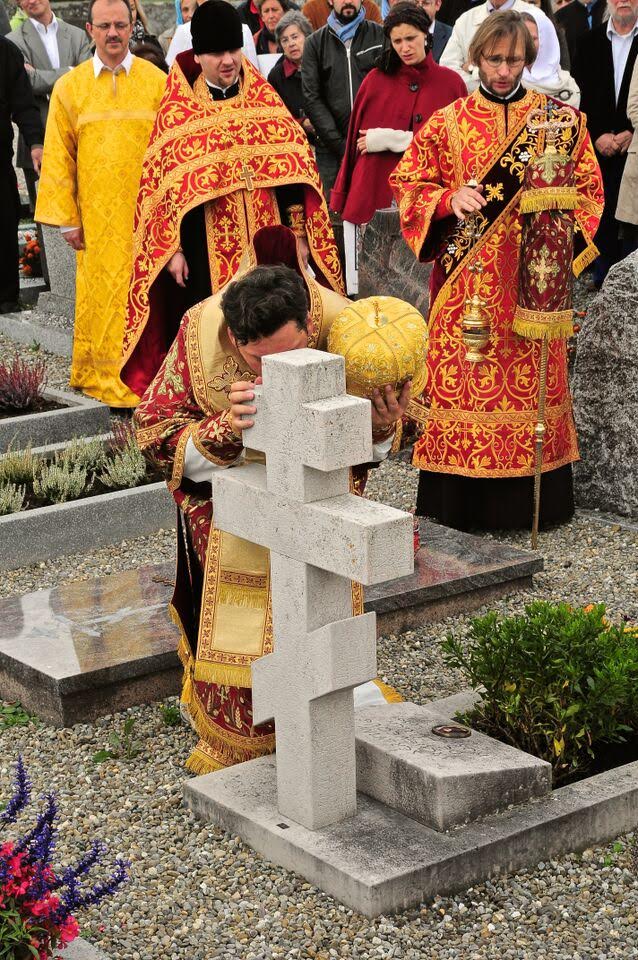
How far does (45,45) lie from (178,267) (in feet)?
19.9

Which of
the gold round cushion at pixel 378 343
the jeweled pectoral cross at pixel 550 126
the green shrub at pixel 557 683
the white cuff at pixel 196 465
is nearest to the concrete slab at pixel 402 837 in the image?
the green shrub at pixel 557 683

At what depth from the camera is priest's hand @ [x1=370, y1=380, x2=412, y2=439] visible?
3788 millimetres

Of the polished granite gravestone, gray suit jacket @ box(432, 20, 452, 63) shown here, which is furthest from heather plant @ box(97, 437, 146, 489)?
gray suit jacket @ box(432, 20, 452, 63)

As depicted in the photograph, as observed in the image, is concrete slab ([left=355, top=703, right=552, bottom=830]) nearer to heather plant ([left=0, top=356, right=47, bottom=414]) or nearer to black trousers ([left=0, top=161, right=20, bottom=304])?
heather plant ([left=0, top=356, right=47, bottom=414])

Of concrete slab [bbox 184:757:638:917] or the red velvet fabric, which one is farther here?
the red velvet fabric

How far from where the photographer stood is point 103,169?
8.42 m

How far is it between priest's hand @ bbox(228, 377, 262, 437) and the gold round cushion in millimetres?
306

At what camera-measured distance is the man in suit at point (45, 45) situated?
1193 centimetres

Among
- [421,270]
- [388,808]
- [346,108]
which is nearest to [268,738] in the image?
[388,808]

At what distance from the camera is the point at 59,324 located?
10453mm

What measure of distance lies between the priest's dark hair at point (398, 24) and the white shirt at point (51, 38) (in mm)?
4499

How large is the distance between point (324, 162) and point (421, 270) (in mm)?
2646

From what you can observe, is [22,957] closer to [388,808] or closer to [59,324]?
[388,808]

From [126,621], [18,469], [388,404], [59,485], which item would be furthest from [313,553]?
[18,469]
